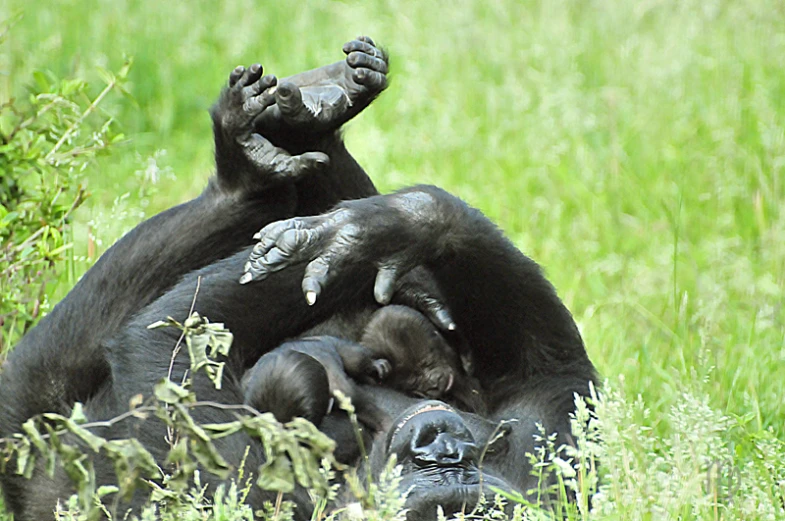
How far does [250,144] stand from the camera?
3139 millimetres

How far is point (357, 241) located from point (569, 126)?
3.49 metres

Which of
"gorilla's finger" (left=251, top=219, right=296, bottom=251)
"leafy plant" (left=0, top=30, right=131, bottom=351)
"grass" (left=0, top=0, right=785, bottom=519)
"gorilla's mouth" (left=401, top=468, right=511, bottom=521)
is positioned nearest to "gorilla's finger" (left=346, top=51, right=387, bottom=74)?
"gorilla's finger" (left=251, top=219, right=296, bottom=251)

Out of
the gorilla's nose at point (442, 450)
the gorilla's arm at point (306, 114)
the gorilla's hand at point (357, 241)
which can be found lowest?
the gorilla's nose at point (442, 450)

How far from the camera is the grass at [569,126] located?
4.72m

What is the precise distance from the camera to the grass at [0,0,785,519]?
472cm

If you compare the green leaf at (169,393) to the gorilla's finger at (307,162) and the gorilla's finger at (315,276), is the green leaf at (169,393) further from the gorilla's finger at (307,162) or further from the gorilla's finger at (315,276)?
the gorilla's finger at (307,162)

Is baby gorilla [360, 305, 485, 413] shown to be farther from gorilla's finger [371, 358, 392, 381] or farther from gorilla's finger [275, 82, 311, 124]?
gorilla's finger [275, 82, 311, 124]

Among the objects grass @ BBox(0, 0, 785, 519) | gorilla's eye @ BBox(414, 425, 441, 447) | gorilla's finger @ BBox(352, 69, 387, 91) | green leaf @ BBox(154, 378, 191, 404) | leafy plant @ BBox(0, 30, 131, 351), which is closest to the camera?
green leaf @ BBox(154, 378, 191, 404)

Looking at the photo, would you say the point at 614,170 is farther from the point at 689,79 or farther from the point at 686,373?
the point at 686,373

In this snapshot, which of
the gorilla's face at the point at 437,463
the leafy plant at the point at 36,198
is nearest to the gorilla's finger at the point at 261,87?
the leafy plant at the point at 36,198

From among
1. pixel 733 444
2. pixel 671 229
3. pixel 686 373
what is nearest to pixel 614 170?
pixel 671 229

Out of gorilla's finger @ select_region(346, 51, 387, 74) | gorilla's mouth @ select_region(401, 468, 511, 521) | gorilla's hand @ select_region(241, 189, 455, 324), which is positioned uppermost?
gorilla's finger @ select_region(346, 51, 387, 74)

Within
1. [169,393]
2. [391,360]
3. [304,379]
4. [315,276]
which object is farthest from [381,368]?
[169,393]

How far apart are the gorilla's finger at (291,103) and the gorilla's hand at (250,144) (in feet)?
0.15
